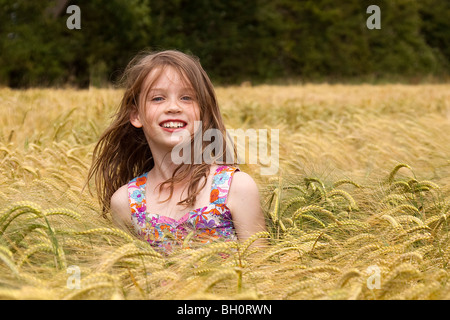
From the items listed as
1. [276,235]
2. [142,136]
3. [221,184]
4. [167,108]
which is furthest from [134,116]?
[276,235]

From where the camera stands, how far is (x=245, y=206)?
2.40 metres

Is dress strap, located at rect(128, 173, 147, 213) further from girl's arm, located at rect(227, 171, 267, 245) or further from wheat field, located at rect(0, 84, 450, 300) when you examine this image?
girl's arm, located at rect(227, 171, 267, 245)

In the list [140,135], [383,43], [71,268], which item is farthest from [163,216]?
[383,43]

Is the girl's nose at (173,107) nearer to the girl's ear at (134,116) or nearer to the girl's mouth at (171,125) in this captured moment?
the girl's mouth at (171,125)

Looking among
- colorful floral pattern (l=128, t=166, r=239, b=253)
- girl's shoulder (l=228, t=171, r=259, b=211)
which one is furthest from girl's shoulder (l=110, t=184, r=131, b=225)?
girl's shoulder (l=228, t=171, r=259, b=211)

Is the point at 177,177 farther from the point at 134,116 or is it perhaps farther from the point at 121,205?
the point at 134,116

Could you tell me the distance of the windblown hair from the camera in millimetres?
2537

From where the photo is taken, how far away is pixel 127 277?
172 cm

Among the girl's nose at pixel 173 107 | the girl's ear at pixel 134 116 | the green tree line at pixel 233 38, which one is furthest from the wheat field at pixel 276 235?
the green tree line at pixel 233 38

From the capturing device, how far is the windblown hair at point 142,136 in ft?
8.32

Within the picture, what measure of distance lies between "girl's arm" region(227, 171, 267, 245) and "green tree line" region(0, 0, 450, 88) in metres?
9.43

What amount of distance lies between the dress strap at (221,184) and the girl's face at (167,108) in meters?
0.23
